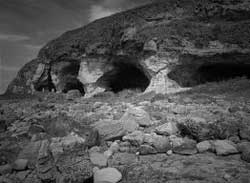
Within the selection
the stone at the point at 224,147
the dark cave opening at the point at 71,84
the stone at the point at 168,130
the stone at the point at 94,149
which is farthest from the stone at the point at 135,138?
the dark cave opening at the point at 71,84

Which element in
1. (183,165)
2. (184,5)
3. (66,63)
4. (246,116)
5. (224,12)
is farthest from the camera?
(66,63)

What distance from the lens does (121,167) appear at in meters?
3.36

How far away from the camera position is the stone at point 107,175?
2945mm

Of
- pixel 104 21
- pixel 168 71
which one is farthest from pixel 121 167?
pixel 104 21

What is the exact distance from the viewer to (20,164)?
3.50m

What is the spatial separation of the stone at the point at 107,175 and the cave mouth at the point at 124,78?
1149 cm

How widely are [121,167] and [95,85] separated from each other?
39.0ft

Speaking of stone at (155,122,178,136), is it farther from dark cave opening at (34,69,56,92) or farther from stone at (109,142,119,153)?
dark cave opening at (34,69,56,92)

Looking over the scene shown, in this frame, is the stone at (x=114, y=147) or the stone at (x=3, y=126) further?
the stone at (x=3, y=126)

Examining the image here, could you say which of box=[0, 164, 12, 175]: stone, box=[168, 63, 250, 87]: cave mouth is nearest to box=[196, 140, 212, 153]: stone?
box=[0, 164, 12, 175]: stone

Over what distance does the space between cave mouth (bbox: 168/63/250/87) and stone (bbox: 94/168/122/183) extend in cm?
955

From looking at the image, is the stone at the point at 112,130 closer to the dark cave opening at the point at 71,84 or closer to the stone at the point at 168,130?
the stone at the point at 168,130

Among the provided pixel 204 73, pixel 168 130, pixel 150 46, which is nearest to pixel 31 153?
pixel 168 130

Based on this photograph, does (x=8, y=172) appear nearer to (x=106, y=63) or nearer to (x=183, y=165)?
(x=183, y=165)
